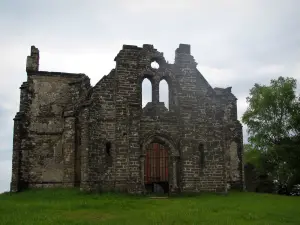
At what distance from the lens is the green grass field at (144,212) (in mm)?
13477

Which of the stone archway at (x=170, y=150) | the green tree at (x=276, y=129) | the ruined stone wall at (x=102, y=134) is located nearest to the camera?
the ruined stone wall at (x=102, y=134)

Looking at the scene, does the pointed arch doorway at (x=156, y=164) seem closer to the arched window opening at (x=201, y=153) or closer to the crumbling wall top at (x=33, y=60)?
the arched window opening at (x=201, y=153)

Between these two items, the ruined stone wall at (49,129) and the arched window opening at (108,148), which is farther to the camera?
the ruined stone wall at (49,129)

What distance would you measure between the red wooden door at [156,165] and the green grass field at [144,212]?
384 cm

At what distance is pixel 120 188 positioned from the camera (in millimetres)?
21469

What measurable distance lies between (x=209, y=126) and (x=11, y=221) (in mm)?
14393

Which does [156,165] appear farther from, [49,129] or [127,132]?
[49,129]

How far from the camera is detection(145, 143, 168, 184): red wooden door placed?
23906mm

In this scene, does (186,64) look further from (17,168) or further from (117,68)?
(17,168)

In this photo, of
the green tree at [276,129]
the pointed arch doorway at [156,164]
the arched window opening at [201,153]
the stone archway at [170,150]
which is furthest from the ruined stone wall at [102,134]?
the green tree at [276,129]

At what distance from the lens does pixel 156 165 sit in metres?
24.1

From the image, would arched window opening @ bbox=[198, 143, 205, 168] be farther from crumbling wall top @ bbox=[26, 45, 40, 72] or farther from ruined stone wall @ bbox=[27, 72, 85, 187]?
crumbling wall top @ bbox=[26, 45, 40, 72]

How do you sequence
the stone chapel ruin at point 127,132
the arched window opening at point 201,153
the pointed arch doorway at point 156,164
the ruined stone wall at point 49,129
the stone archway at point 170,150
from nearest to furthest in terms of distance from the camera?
the stone chapel ruin at point 127,132 < the stone archway at point 170,150 < the arched window opening at point 201,153 < the pointed arch doorway at point 156,164 < the ruined stone wall at point 49,129

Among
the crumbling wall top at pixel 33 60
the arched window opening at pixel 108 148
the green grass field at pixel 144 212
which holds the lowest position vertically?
the green grass field at pixel 144 212
